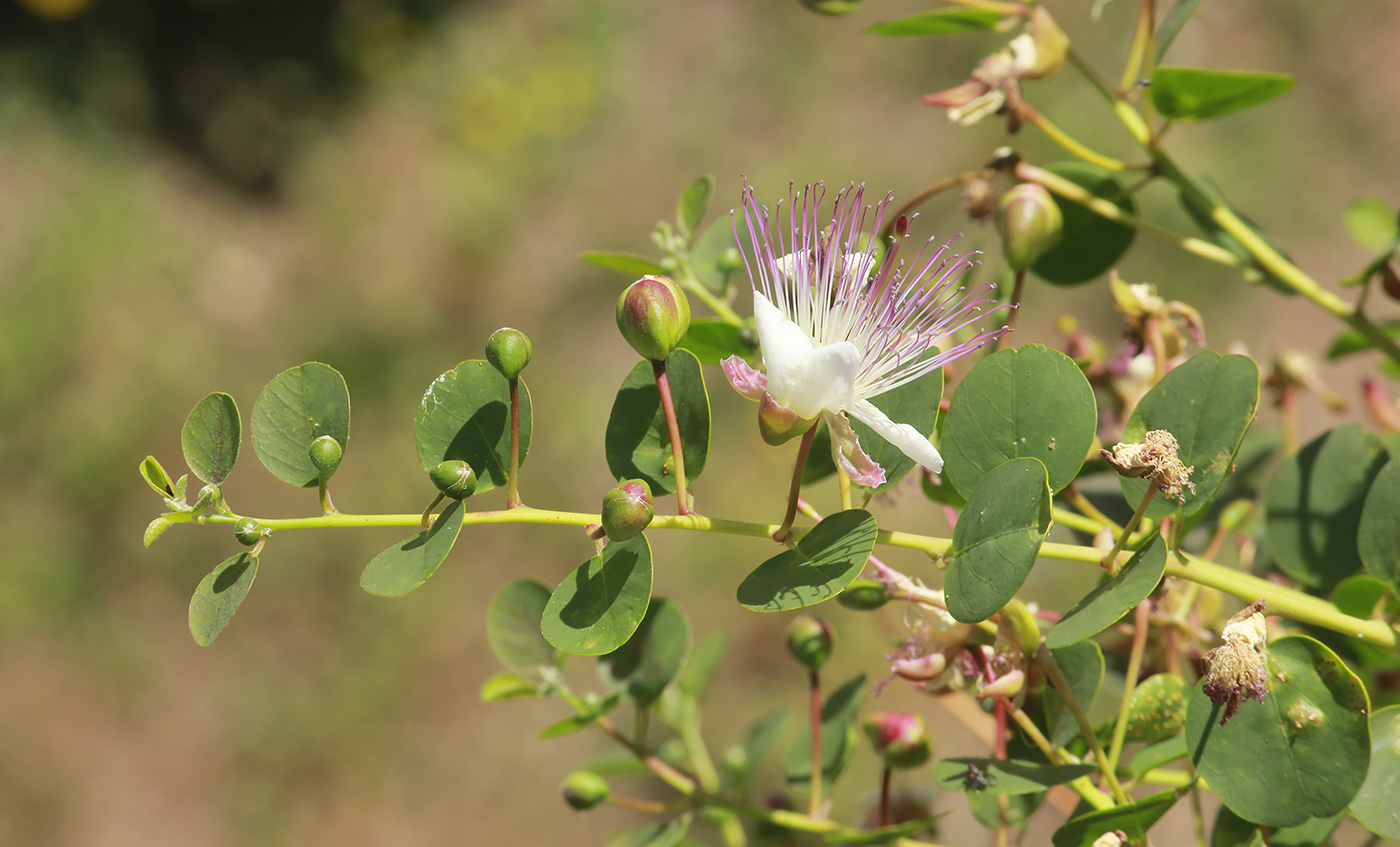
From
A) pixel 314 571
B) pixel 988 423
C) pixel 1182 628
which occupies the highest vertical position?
pixel 988 423

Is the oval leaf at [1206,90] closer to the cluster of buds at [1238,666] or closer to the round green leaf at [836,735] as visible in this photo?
the cluster of buds at [1238,666]

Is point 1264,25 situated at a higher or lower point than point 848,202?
lower

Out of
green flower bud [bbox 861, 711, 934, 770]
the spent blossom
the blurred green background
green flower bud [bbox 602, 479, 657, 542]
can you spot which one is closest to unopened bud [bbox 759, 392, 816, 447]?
the spent blossom

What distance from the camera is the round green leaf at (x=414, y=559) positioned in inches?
27.2

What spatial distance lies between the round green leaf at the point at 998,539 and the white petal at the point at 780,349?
0.51 feet

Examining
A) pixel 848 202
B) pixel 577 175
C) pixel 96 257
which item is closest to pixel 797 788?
pixel 848 202

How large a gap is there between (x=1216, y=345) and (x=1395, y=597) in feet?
9.64

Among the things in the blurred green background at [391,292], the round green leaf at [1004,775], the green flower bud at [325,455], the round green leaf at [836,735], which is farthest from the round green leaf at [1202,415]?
the blurred green background at [391,292]

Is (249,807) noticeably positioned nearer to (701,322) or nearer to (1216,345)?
(701,322)

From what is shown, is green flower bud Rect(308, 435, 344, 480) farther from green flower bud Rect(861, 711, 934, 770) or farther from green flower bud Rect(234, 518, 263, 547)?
green flower bud Rect(861, 711, 934, 770)

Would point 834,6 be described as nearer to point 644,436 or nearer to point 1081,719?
point 644,436

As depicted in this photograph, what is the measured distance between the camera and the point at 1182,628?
905 mm

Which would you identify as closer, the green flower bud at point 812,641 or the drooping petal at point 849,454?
the drooping petal at point 849,454

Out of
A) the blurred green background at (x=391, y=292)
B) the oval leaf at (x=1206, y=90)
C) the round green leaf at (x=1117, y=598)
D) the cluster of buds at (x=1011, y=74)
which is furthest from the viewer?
the blurred green background at (x=391, y=292)
